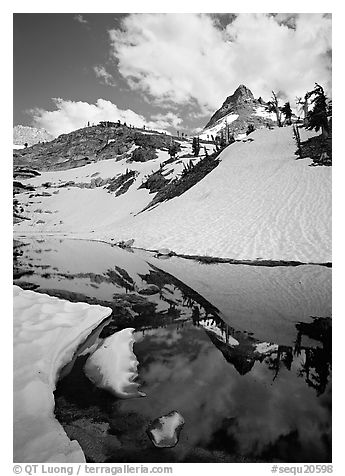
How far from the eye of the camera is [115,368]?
4539 millimetres

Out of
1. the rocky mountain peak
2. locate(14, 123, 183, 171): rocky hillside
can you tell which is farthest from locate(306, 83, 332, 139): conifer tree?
the rocky mountain peak

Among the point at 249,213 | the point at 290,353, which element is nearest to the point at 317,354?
the point at 290,353

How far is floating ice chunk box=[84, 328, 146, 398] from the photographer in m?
4.16

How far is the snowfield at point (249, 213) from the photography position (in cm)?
1447

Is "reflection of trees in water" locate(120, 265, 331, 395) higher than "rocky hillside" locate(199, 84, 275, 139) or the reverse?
the reverse

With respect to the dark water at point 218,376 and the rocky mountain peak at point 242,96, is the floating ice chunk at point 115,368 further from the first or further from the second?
the rocky mountain peak at point 242,96

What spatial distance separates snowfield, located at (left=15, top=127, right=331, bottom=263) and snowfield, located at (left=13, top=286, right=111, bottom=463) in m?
9.48

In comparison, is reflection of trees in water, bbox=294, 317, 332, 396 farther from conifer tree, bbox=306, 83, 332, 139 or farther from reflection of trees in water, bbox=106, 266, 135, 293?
conifer tree, bbox=306, 83, 332, 139

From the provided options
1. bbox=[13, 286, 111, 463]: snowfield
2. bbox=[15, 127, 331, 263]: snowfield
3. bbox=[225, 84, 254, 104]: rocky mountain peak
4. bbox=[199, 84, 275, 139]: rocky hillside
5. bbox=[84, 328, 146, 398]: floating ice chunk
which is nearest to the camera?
bbox=[13, 286, 111, 463]: snowfield

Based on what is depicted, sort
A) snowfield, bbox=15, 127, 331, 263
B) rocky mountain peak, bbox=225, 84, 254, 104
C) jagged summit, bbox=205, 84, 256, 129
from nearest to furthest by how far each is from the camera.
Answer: snowfield, bbox=15, 127, 331, 263 → jagged summit, bbox=205, 84, 256, 129 → rocky mountain peak, bbox=225, 84, 254, 104

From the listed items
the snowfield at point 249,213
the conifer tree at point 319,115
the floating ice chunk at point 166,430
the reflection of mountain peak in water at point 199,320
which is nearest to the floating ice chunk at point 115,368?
the floating ice chunk at point 166,430

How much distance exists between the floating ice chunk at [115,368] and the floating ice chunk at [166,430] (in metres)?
0.64
